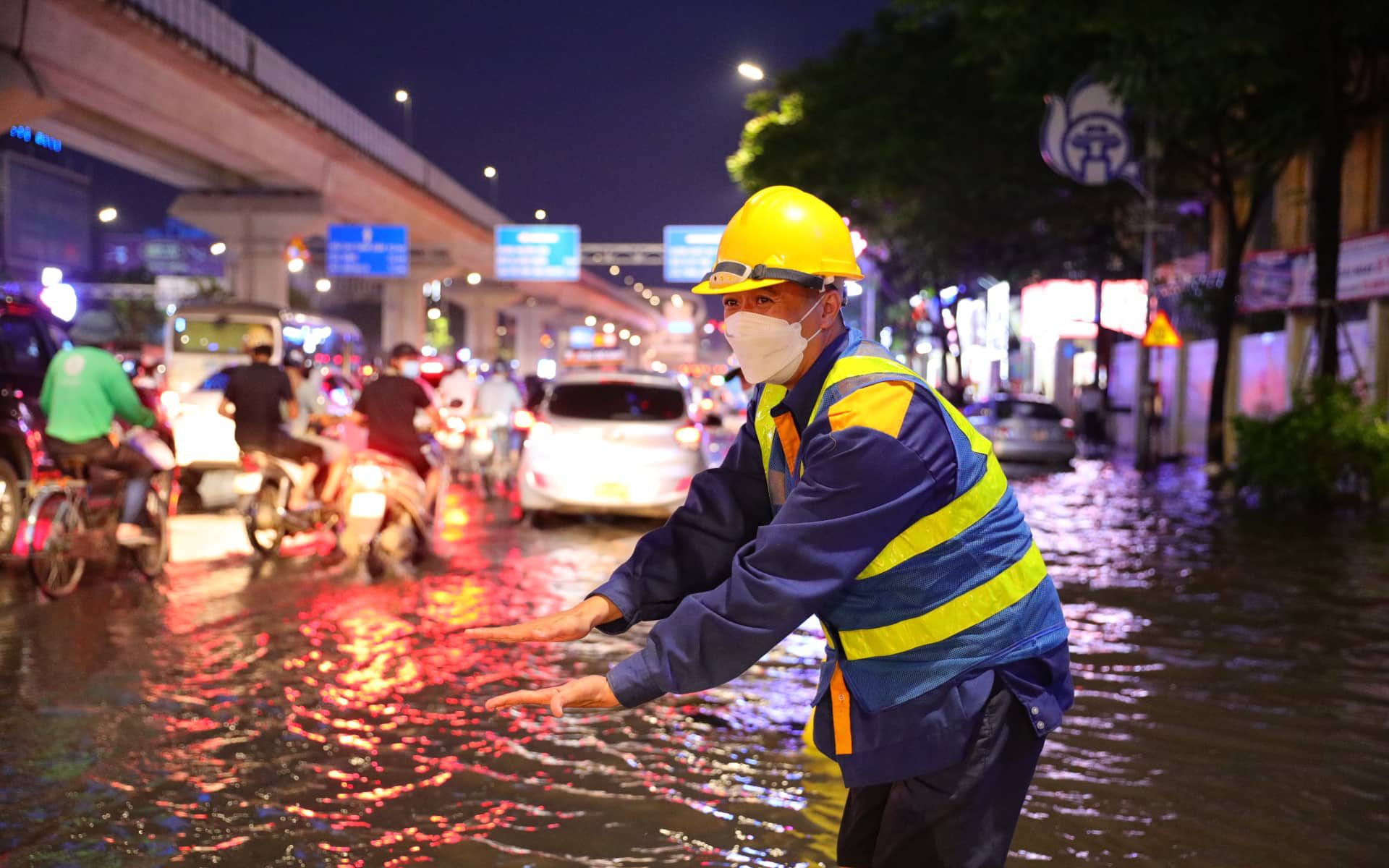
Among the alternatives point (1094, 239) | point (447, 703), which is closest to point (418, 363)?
point (447, 703)

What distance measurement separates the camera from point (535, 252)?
168 ft

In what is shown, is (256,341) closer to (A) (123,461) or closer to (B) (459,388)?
(A) (123,461)

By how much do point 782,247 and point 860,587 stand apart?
2.11 ft

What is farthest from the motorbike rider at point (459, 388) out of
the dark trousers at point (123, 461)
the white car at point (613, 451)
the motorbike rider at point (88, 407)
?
the motorbike rider at point (88, 407)

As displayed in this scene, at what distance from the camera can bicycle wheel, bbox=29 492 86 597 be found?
31.1 feet

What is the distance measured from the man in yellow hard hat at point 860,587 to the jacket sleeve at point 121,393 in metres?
7.74

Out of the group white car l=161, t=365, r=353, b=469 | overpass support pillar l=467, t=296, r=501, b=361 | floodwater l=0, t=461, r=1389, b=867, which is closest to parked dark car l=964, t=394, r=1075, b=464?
white car l=161, t=365, r=353, b=469

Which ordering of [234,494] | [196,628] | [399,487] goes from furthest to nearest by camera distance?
[234,494] → [399,487] → [196,628]

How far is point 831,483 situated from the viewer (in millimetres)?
2434

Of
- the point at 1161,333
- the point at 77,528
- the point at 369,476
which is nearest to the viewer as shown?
the point at 77,528

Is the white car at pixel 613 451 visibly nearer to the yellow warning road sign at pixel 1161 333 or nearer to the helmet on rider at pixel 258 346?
the helmet on rider at pixel 258 346

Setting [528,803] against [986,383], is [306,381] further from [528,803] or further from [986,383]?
[986,383]

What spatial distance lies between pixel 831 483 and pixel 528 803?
3259 mm

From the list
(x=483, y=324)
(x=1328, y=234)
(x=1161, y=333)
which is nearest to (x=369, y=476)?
(x=1328, y=234)
